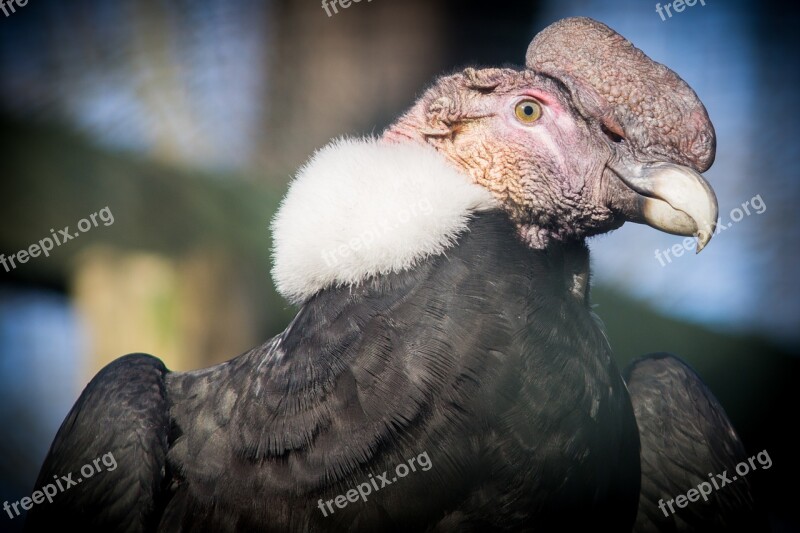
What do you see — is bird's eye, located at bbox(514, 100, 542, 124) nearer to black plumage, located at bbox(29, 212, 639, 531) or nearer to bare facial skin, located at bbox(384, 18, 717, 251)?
bare facial skin, located at bbox(384, 18, 717, 251)

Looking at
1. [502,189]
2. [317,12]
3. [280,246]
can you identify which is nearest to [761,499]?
[502,189]

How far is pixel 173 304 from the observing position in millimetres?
3842

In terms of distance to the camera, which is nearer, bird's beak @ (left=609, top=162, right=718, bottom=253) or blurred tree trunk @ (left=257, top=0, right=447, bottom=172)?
bird's beak @ (left=609, top=162, right=718, bottom=253)

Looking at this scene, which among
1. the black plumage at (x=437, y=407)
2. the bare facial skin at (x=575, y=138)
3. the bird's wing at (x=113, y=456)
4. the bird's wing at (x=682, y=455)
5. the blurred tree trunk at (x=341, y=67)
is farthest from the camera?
the blurred tree trunk at (x=341, y=67)

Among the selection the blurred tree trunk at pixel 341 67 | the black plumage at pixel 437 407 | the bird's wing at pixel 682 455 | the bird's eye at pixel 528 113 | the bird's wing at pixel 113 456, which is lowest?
the bird's wing at pixel 682 455

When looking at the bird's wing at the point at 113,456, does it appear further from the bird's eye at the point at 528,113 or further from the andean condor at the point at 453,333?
the bird's eye at the point at 528,113

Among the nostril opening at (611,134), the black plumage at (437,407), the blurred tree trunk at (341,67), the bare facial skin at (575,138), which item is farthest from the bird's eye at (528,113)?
the blurred tree trunk at (341,67)

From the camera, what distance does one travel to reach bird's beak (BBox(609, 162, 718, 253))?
1416mm

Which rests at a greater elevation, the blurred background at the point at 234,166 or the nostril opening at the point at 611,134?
the blurred background at the point at 234,166

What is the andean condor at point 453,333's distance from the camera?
1.38 metres

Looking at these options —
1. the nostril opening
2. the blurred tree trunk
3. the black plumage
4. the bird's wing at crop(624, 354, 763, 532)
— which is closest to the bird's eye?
the nostril opening

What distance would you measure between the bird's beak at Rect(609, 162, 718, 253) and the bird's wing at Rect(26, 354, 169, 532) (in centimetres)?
133

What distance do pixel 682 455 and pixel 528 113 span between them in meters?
1.16

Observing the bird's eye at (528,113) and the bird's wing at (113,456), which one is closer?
the bird's eye at (528,113)
